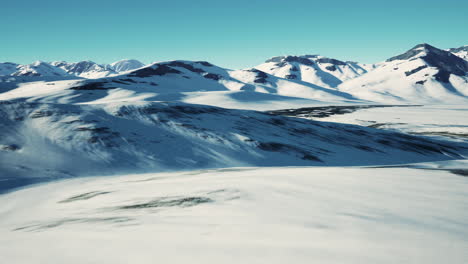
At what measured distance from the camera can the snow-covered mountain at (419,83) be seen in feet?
462

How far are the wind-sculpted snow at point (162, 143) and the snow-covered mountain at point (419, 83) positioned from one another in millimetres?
121525

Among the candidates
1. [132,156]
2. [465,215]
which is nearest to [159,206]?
[465,215]

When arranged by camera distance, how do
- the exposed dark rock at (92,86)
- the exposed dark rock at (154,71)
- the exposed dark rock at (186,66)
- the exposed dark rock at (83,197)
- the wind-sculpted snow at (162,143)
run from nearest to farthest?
the exposed dark rock at (83,197) < the wind-sculpted snow at (162,143) < the exposed dark rock at (92,86) < the exposed dark rock at (154,71) < the exposed dark rock at (186,66)

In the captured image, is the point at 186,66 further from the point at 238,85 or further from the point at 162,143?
the point at 162,143

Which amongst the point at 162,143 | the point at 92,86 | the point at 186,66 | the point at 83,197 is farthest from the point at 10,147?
the point at 186,66

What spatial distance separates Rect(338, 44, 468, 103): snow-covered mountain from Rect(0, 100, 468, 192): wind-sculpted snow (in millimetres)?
121525

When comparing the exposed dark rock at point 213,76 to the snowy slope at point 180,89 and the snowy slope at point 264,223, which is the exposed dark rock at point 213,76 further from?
the snowy slope at point 264,223

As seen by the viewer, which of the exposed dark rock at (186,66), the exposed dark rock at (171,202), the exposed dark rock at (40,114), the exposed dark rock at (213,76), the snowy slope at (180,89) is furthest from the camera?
the exposed dark rock at (186,66)

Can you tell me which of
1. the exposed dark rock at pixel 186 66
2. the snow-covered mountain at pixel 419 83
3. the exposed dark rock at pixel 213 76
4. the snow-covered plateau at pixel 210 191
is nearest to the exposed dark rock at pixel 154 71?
the exposed dark rock at pixel 186 66

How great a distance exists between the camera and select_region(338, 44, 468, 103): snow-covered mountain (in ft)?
462

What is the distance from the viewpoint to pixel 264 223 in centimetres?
377

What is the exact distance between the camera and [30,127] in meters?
15.1

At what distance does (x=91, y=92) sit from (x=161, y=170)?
71.0 meters

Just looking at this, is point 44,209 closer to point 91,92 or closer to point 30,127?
point 30,127
